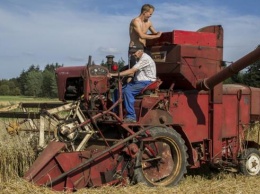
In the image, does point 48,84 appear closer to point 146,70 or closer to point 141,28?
point 141,28

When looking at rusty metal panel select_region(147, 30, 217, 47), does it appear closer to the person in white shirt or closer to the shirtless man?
the shirtless man

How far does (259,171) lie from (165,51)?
3377mm

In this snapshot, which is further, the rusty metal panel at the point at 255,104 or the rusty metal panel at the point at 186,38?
the rusty metal panel at the point at 255,104

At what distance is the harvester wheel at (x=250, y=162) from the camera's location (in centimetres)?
920

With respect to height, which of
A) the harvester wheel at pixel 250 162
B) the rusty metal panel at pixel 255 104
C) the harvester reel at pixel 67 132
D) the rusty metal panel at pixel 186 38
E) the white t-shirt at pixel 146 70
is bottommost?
the harvester wheel at pixel 250 162

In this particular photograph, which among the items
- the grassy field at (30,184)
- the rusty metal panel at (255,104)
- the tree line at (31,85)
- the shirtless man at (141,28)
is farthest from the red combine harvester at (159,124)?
the tree line at (31,85)

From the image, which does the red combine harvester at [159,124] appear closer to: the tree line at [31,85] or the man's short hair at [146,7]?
the man's short hair at [146,7]

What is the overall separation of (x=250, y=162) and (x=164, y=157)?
2.64 meters

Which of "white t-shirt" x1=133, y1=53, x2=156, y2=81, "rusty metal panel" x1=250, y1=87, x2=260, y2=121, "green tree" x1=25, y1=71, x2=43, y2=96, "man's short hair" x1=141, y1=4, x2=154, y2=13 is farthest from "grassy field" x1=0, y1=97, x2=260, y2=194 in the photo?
"green tree" x1=25, y1=71, x2=43, y2=96

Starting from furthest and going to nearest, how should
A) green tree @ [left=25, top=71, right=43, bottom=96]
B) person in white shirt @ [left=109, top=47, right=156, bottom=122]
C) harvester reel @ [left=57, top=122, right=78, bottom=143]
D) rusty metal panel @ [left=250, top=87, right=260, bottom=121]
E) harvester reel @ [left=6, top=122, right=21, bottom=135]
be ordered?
green tree @ [left=25, top=71, right=43, bottom=96] < rusty metal panel @ [left=250, top=87, right=260, bottom=121] < person in white shirt @ [left=109, top=47, right=156, bottom=122] < harvester reel @ [left=6, top=122, right=21, bottom=135] < harvester reel @ [left=57, top=122, right=78, bottom=143]

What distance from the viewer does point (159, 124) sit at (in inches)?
303

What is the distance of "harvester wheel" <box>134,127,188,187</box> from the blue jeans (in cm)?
48

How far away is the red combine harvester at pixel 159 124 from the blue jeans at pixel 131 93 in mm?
139

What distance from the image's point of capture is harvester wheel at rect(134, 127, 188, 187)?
7438 millimetres
